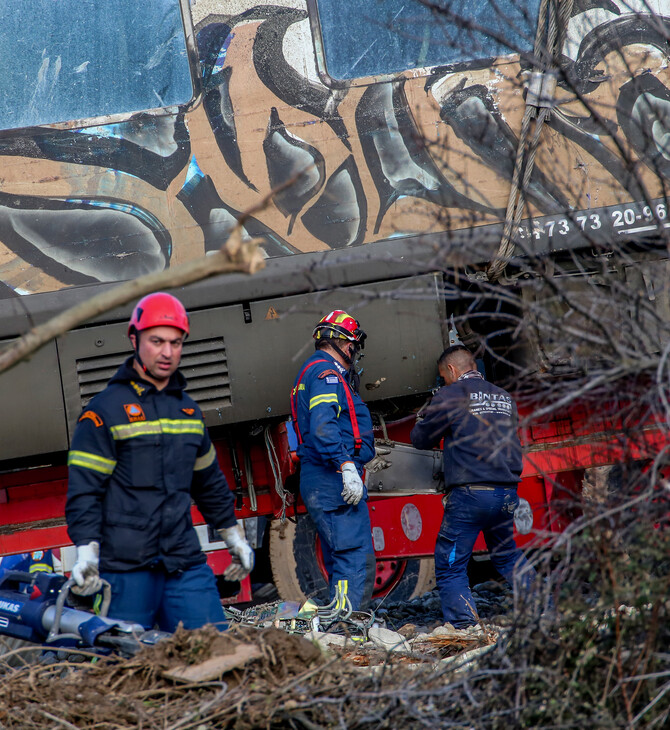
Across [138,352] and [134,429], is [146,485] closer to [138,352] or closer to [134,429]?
[134,429]

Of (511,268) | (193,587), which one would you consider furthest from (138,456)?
(511,268)

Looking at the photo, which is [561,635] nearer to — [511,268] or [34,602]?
[34,602]

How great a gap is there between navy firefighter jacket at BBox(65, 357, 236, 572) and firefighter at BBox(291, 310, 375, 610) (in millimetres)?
1479

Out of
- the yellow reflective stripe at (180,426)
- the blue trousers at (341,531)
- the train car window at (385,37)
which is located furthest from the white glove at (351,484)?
the train car window at (385,37)

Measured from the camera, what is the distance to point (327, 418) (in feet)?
16.7

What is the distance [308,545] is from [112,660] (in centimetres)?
266

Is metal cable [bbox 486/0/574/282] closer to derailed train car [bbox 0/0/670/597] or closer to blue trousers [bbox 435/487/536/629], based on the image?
derailed train car [bbox 0/0/670/597]

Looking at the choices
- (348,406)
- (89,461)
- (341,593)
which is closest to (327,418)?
(348,406)

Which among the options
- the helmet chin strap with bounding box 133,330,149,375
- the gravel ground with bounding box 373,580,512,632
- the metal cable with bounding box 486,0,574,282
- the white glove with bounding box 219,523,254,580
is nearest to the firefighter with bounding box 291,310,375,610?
the gravel ground with bounding box 373,580,512,632

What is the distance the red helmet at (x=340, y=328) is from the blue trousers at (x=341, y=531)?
2.64 ft

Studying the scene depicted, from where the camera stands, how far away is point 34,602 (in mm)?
3557

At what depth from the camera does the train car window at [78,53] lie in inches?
198

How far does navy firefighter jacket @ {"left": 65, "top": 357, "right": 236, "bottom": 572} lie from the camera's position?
11.6 ft

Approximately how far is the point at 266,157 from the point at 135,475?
2251 mm
